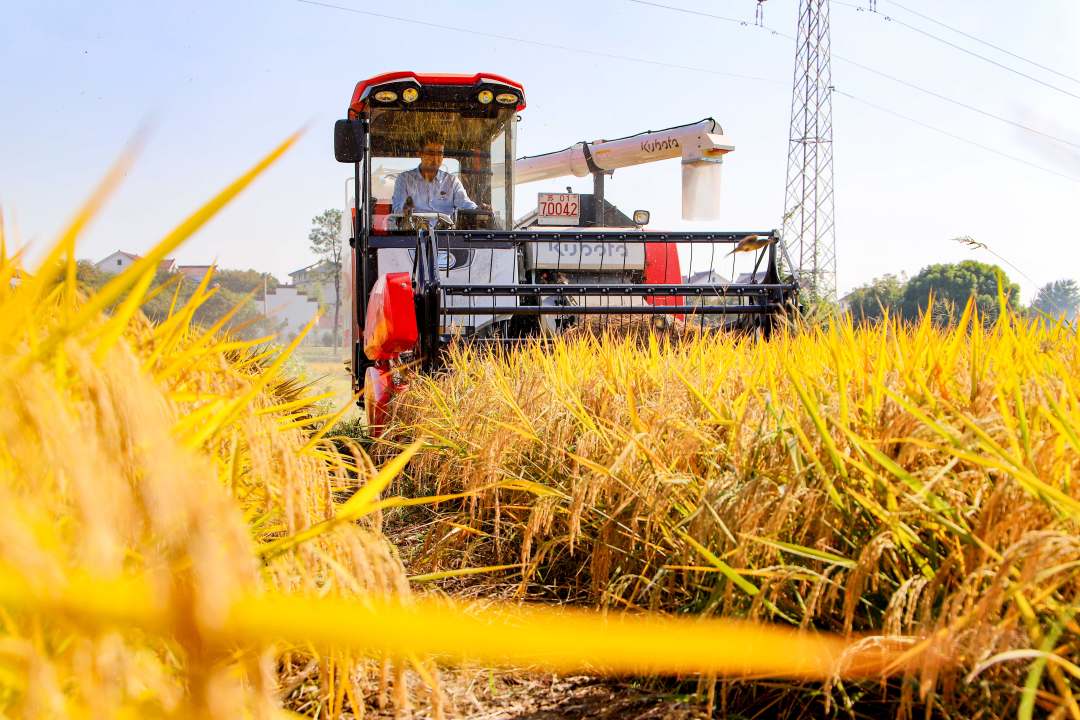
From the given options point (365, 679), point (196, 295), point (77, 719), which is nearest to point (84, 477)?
point (77, 719)

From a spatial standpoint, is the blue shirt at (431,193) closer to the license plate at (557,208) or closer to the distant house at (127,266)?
the license plate at (557,208)

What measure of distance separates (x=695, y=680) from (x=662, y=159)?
10.1m

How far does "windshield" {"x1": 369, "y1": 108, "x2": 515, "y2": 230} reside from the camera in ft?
26.9

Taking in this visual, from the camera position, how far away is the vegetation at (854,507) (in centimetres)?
139

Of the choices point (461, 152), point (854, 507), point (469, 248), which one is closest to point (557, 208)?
point (461, 152)

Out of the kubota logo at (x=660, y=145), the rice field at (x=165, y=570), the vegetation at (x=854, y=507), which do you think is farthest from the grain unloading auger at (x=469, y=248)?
the rice field at (x=165, y=570)

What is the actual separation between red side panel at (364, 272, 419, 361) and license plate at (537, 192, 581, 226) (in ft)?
12.5

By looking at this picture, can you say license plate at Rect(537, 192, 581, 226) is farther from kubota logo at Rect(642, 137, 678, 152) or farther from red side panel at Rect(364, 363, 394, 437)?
red side panel at Rect(364, 363, 394, 437)

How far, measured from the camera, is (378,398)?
605 cm

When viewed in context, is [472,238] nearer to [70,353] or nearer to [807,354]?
[807,354]

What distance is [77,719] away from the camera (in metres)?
0.77

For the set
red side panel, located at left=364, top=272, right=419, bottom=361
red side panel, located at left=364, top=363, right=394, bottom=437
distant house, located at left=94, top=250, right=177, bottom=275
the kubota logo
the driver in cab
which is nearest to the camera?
distant house, located at left=94, top=250, right=177, bottom=275

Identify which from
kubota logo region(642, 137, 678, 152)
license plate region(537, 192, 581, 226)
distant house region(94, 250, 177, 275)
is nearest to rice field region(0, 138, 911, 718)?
distant house region(94, 250, 177, 275)

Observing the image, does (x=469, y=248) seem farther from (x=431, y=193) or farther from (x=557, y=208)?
(x=557, y=208)
